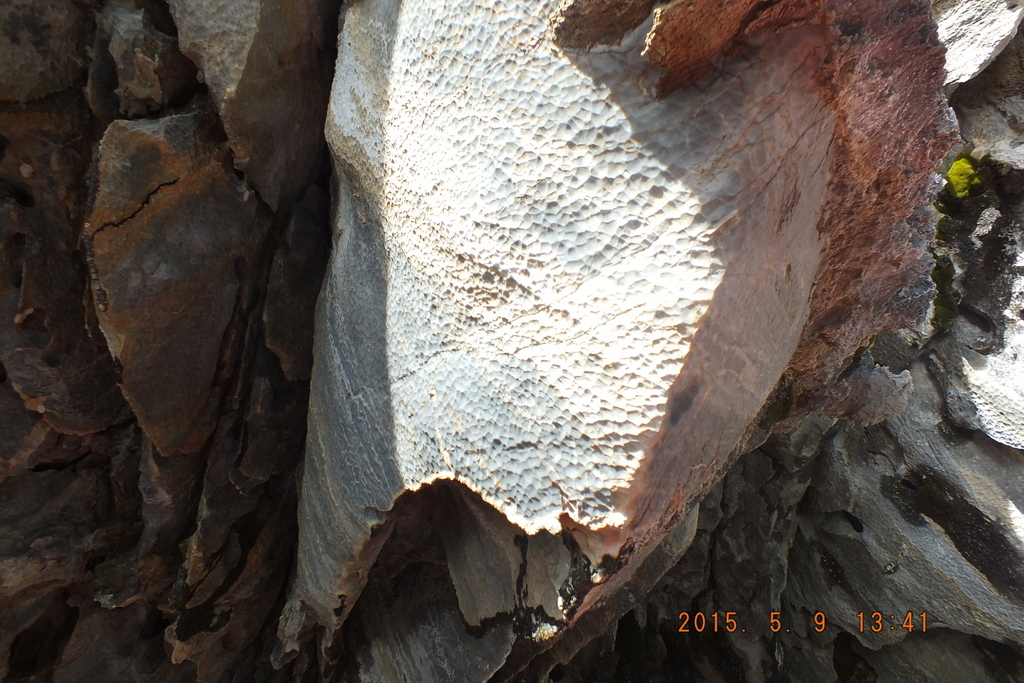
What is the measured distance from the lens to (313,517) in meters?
1.83

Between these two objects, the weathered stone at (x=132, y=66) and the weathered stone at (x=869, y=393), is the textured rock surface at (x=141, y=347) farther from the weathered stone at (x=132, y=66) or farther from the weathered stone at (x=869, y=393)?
the weathered stone at (x=869, y=393)

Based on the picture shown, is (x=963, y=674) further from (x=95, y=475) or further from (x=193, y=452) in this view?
(x=95, y=475)

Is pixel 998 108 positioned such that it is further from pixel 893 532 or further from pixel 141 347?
pixel 141 347

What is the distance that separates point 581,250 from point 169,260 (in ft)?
4.26

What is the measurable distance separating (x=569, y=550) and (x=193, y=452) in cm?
140

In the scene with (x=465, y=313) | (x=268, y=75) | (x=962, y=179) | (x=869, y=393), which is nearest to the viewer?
(x=465, y=313)

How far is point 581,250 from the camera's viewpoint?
96 cm

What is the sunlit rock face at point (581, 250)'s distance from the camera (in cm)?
86

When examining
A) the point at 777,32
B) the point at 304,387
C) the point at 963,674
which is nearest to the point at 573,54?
the point at 777,32

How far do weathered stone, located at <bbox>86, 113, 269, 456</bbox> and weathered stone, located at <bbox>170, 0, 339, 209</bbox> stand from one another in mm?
99

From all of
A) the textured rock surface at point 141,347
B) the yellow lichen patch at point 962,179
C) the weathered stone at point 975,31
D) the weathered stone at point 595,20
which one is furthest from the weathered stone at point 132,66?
the yellow lichen patch at point 962,179

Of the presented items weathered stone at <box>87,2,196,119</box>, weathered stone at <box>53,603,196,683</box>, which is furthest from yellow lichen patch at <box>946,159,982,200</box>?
weathered stone at <box>53,603,196,683</box>

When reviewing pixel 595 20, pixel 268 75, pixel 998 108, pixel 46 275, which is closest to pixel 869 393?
pixel 595 20

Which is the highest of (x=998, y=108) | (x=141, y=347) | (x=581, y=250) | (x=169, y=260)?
(x=998, y=108)
